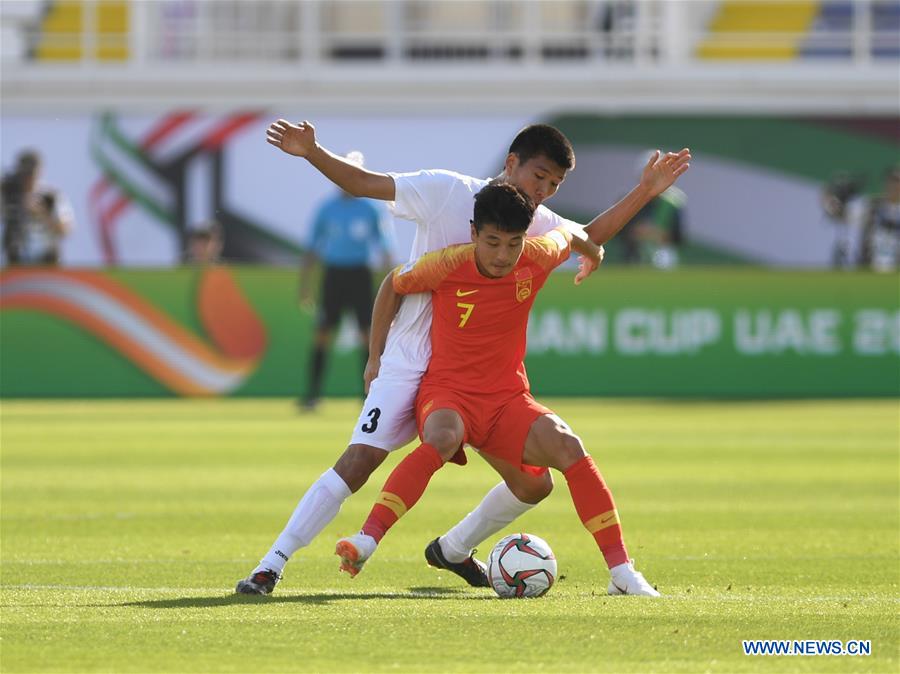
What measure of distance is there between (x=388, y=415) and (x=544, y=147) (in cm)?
130

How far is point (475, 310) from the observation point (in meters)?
7.45

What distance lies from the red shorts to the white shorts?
62 millimetres

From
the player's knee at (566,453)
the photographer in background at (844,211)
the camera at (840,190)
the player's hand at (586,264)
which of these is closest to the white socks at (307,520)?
the player's knee at (566,453)

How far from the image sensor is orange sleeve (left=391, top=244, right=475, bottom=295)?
7.37m

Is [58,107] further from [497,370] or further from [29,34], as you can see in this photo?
[497,370]

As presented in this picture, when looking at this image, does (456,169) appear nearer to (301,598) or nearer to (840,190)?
(840,190)

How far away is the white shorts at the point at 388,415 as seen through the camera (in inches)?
289

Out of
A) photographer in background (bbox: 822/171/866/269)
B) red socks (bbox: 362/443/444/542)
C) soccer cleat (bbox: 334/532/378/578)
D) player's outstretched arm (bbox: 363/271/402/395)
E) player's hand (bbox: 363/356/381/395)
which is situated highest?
player's outstretched arm (bbox: 363/271/402/395)

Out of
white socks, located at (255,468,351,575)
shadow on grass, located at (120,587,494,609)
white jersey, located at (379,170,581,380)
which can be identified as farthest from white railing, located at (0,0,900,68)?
white socks, located at (255,468,351,575)

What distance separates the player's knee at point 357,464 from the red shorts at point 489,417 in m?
0.22

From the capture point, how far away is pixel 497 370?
7508mm

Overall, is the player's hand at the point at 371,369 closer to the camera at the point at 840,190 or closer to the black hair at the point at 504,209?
the black hair at the point at 504,209

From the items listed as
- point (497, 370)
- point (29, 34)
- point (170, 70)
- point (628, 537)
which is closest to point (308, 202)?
point (170, 70)

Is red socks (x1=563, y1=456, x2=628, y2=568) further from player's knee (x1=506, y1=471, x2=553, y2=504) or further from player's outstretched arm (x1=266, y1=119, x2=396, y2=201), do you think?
player's outstretched arm (x1=266, y1=119, x2=396, y2=201)
